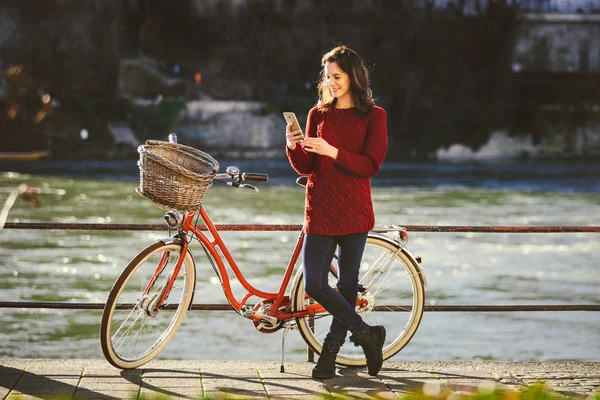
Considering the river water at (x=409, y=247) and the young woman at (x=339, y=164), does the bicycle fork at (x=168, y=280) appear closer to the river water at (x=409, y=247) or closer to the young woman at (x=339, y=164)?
the young woman at (x=339, y=164)

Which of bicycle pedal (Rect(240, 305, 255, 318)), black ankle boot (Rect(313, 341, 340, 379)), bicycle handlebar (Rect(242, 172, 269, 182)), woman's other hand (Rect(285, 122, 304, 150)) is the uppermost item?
woman's other hand (Rect(285, 122, 304, 150))

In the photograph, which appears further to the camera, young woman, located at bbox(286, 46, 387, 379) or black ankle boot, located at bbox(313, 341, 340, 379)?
black ankle boot, located at bbox(313, 341, 340, 379)

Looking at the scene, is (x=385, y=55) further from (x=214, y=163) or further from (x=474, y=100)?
(x=214, y=163)

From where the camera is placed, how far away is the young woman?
4473mm

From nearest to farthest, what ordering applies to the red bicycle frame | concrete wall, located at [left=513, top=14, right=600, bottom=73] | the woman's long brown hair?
the woman's long brown hair < the red bicycle frame < concrete wall, located at [left=513, top=14, right=600, bottom=73]

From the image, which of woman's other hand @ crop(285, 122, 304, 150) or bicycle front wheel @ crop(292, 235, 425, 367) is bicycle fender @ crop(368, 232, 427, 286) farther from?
woman's other hand @ crop(285, 122, 304, 150)

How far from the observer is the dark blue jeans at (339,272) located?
461cm

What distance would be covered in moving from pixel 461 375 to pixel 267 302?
3.09 feet

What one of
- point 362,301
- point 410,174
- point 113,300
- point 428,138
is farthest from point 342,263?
point 428,138

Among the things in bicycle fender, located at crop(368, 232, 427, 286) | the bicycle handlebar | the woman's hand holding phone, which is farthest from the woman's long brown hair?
bicycle fender, located at crop(368, 232, 427, 286)

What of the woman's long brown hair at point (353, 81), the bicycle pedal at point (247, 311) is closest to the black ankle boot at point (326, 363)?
the bicycle pedal at point (247, 311)

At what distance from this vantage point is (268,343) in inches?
517

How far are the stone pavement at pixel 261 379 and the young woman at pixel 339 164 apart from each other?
1.27 ft

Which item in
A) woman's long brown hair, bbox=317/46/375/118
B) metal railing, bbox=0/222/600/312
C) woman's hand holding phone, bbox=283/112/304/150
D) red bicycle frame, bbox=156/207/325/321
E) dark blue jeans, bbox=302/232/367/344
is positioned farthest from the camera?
metal railing, bbox=0/222/600/312
